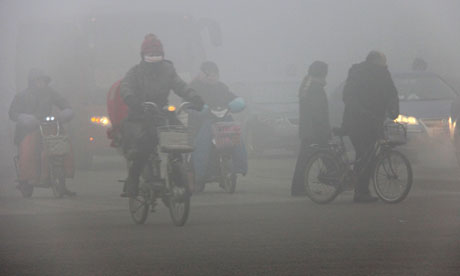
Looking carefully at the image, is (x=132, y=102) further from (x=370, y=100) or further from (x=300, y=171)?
(x=300, y=171)

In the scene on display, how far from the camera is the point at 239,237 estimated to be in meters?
9.80

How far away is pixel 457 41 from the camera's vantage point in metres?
10.9

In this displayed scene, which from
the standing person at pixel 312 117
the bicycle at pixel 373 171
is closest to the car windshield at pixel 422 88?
the standing person at pixel 312 117

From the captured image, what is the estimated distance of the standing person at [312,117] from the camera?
14.3 metres

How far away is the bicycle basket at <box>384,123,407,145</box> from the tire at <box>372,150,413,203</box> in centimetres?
14

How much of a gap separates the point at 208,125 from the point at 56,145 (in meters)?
1.95

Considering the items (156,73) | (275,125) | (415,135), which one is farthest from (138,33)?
(156,73)

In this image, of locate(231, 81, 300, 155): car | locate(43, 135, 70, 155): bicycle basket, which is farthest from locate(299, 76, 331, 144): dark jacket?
locate(231, 81, 300, 155): car

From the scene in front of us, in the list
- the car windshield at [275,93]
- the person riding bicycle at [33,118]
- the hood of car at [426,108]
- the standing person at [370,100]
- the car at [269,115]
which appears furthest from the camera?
the car windshield at [275,93]

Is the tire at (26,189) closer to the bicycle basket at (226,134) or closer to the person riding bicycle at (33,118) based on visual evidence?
the person riding bicycle at (33,118)

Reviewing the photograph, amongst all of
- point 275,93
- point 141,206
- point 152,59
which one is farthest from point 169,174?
point 275,93

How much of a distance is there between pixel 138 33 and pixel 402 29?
11.2 m

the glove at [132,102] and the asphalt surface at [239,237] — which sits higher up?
the glove at [132,102]

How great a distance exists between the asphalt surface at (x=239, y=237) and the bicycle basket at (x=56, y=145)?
60 centimetres
